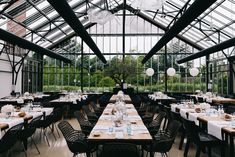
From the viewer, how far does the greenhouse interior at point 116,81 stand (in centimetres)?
446

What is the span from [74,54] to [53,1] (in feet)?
52.9

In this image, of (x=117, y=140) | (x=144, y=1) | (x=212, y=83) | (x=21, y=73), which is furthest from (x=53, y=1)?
(x=212, y=83)

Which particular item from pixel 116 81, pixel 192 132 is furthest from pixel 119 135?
pixel 116 81

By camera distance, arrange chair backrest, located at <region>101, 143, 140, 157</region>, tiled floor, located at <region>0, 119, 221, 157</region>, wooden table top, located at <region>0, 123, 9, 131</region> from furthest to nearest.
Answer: tiled floor, located at <region>0, 119, 221, 157</region>
wooden table top, located at <region>0, 123, 9, 131</region>
chair backrest, located at <region>101, 143, 140, 157</region>

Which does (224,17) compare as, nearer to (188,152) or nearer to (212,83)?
(212,83)

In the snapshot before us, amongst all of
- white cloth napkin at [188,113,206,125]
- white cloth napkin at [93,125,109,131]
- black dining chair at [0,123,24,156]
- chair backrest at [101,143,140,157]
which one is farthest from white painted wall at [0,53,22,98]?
chair backrest at [101,143,140,157]

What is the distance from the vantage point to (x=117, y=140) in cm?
339

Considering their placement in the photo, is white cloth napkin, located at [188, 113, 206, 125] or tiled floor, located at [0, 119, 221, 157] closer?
tiled floor, located at [0, 119, 221, 157]

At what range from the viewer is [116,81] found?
1758 centimetres

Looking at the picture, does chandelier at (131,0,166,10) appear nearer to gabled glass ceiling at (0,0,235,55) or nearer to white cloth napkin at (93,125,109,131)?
white cloth napkin at (93,125,109,131)

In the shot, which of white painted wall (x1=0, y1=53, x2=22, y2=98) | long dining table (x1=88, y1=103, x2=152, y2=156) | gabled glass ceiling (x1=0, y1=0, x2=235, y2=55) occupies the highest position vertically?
gabled glass ceiling (x1=0, y1=0, x2=235, y2=55)

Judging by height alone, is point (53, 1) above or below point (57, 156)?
above

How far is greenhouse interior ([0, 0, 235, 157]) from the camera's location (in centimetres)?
446

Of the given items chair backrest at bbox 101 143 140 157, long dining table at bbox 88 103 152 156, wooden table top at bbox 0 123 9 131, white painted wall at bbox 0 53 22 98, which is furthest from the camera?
white painted wall at bbox 0 53 22 98
